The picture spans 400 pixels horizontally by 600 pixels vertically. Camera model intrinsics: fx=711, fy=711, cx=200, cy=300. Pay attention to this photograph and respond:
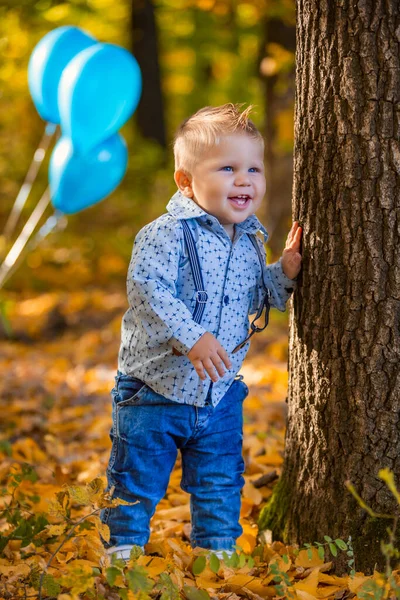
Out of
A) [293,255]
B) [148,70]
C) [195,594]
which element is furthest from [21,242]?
[195,594]

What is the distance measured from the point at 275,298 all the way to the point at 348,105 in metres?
0.68

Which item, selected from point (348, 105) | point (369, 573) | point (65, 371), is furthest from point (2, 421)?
point (348, 105)

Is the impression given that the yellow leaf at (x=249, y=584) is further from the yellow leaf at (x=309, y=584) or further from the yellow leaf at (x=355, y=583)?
the yellow leaf at (x=355, y=583)

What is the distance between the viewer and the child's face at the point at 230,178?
222 centimetres

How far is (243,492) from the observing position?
292 centimetres

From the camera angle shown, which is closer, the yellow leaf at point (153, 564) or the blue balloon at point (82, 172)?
the yellow leaf at point (153, 564)

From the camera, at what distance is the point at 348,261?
84.0 inches

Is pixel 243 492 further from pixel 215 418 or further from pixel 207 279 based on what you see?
pixel 207 279

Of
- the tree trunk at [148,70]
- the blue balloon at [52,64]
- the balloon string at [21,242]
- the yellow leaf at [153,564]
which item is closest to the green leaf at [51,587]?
the yellow leaf at [153,564]

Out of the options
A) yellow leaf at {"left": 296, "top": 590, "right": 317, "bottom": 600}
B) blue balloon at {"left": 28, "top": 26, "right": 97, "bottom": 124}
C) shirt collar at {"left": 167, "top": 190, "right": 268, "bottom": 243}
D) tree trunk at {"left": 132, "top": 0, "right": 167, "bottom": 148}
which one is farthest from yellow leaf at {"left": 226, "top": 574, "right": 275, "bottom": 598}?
tree trunk at {"left": 132, "top": 0, "right": 167, "bottom": 148}

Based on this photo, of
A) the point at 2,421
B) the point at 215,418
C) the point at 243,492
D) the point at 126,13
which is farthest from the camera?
the point at 126,13

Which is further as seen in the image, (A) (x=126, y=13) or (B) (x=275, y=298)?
(A) (x=126, y=13)

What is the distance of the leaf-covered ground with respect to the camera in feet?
6.49

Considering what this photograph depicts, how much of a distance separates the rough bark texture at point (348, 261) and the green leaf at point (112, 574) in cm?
83
